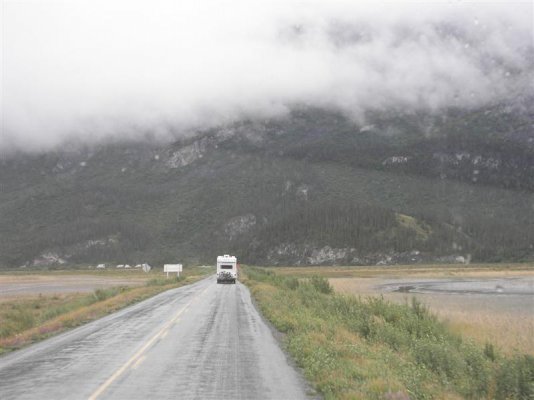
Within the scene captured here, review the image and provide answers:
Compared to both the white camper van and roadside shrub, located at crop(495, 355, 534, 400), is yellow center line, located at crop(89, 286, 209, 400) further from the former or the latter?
the white camper van

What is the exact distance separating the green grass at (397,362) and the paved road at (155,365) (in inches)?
32.1

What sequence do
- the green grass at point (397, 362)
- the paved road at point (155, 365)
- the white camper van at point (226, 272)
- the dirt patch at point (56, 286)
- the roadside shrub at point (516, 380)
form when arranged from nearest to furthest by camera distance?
1. the roadside shrub at point (516, 380)
2. the green grass at point (397, 362)
3. the paved road at point (155, 365)
4. the dirt patch at point (56, 286)
5. the white camper van at point (226, 272)

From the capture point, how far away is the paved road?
37.2ft

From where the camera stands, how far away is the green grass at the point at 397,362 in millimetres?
11125

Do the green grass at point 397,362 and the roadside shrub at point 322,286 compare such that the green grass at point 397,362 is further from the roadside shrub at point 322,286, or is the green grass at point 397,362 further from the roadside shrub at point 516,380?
the roadside shrub at point 322,286

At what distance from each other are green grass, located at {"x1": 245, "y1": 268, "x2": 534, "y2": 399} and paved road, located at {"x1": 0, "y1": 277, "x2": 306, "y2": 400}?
Result: 0.81 meters

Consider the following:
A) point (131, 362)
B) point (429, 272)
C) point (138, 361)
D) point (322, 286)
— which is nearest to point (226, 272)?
point (322, 286)

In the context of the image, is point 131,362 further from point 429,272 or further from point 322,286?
point 429,272

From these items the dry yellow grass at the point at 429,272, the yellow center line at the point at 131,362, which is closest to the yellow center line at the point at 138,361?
the yellow center line at the point at 131,362

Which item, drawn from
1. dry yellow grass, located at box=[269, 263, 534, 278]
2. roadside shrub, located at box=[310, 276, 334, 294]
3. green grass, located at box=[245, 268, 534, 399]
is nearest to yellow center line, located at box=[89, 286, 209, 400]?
green grass, located at box=[245, 268, 534, 399]

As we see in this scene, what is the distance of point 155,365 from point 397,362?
6.12 m

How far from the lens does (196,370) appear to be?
13.6m

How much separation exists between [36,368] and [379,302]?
1661 cm

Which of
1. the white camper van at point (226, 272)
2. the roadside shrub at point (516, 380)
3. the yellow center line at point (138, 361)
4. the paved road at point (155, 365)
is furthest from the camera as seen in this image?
the white camper van at point (226, 272)
